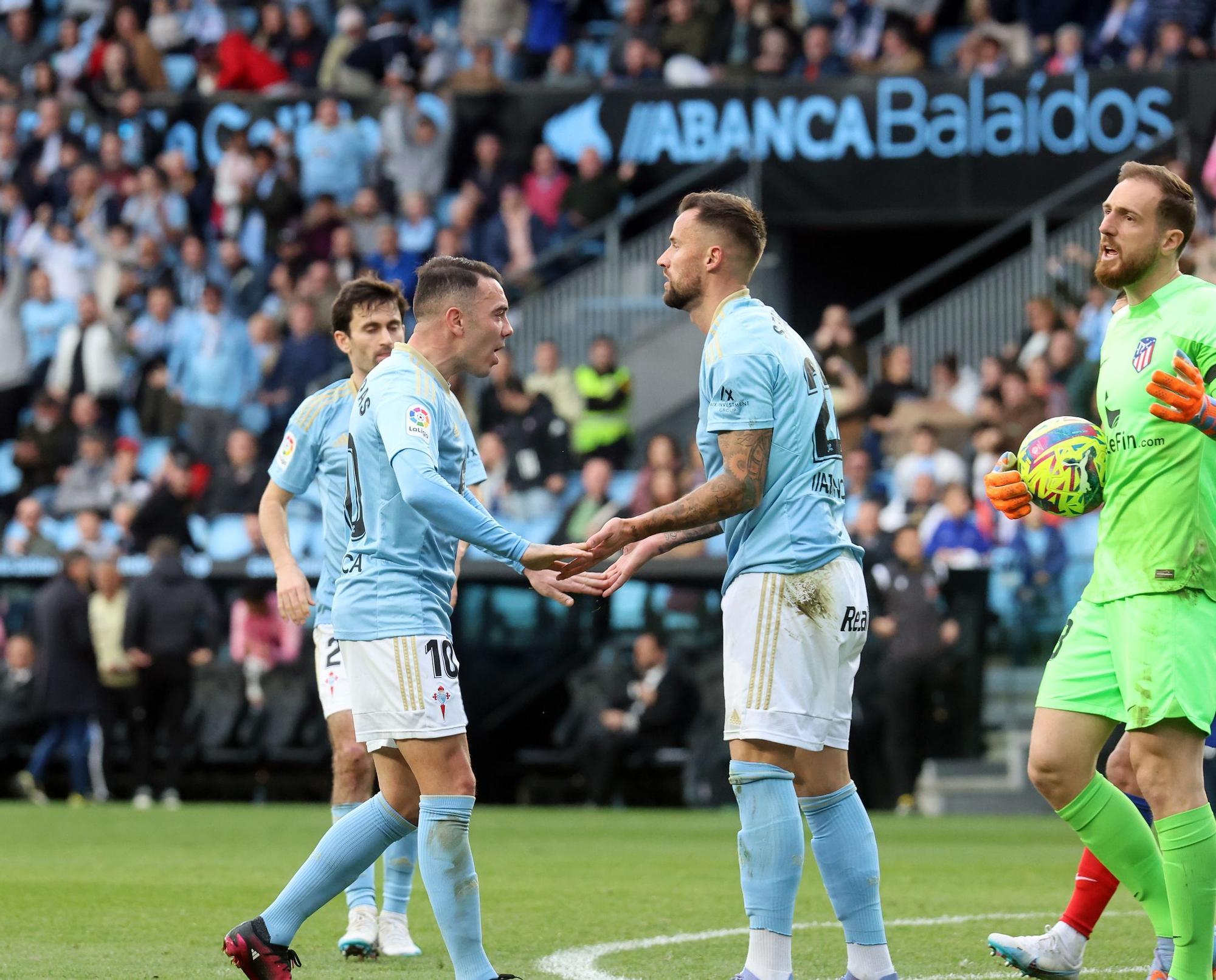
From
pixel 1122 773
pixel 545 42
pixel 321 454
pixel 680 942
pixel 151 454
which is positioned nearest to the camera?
pixel 1122 773

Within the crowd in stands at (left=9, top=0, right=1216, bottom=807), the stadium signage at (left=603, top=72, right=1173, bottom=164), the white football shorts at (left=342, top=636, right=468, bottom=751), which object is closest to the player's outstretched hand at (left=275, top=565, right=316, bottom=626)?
the white football shorts at (left=342, top=636, right=468, bottom=751)

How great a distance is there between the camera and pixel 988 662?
53.9ft

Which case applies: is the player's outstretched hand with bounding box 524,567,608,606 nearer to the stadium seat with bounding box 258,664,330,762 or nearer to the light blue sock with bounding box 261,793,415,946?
the light blue sock with bounding box 261,793,415,946

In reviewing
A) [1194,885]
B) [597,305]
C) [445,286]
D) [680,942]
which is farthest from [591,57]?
[1194,885]

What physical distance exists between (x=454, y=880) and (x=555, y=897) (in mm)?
3940

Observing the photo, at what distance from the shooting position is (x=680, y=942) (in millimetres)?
7926

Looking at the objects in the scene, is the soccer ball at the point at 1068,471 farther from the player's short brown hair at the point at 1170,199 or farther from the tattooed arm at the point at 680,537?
the tattooed arm at the point at 680,537

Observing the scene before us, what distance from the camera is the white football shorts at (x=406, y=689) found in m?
6.04

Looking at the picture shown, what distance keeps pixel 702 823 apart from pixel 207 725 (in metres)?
5.67

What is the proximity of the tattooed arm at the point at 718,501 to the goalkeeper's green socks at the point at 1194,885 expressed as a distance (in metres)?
1.58

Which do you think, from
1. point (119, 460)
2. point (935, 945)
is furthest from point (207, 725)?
point (935, 945)

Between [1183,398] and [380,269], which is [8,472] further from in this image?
[1183,398]

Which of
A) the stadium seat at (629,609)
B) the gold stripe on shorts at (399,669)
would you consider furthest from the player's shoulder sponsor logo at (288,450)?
the stadium seat at (629,609)

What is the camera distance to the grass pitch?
730cm
